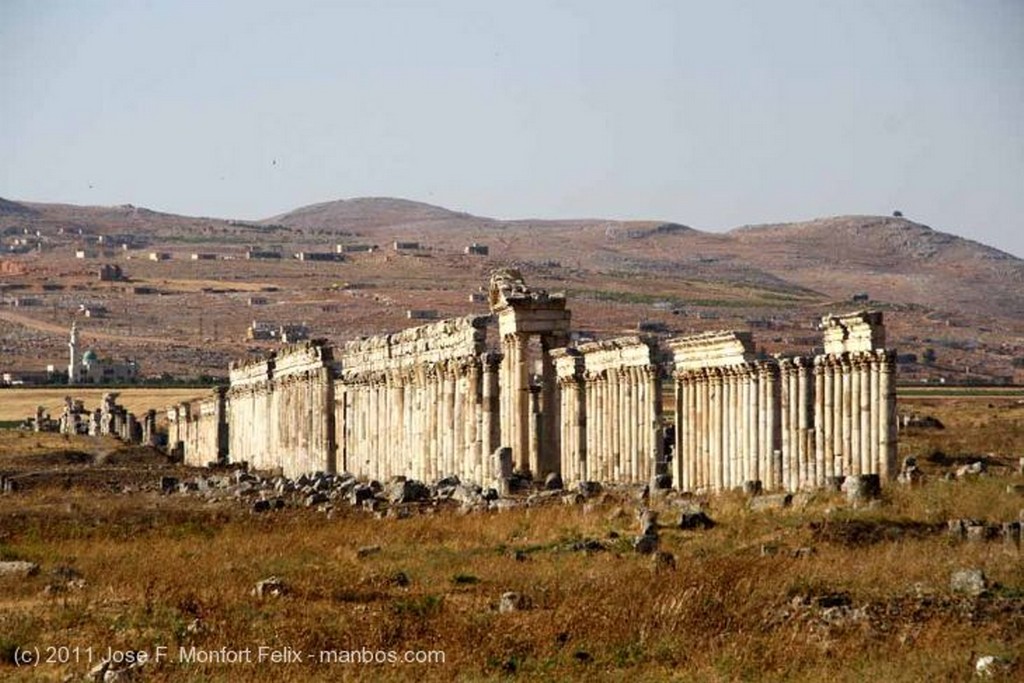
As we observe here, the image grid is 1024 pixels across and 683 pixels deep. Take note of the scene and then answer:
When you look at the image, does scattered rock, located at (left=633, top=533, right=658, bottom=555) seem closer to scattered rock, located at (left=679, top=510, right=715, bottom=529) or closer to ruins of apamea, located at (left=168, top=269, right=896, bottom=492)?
scattered rock, located at (left=679, top=510, right=715, bottom=529)

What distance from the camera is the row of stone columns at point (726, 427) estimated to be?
4350 cm

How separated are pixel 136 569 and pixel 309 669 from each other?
8.45 meters

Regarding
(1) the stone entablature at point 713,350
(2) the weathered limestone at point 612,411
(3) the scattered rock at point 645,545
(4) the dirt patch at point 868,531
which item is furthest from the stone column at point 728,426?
(3) the scattered rock at point 645,545

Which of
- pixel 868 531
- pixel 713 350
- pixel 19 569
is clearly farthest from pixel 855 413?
pixel 19 569

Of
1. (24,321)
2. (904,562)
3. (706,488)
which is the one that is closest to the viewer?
(904,562)

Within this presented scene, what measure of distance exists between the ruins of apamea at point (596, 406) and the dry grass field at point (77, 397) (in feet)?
164

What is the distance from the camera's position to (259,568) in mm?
28578

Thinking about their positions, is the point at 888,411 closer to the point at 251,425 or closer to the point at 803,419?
the point at 803,419

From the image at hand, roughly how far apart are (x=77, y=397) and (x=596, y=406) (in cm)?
7537

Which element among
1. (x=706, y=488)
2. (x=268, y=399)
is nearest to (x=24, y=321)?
(x=268, y=399)

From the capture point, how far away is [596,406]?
50438 millimetres

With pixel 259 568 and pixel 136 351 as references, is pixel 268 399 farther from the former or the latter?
pixel 136 351

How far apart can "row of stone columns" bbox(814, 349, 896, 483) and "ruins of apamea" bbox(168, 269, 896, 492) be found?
3cm

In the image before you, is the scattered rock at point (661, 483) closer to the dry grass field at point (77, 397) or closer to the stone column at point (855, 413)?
the stone column at point (855, 413)
